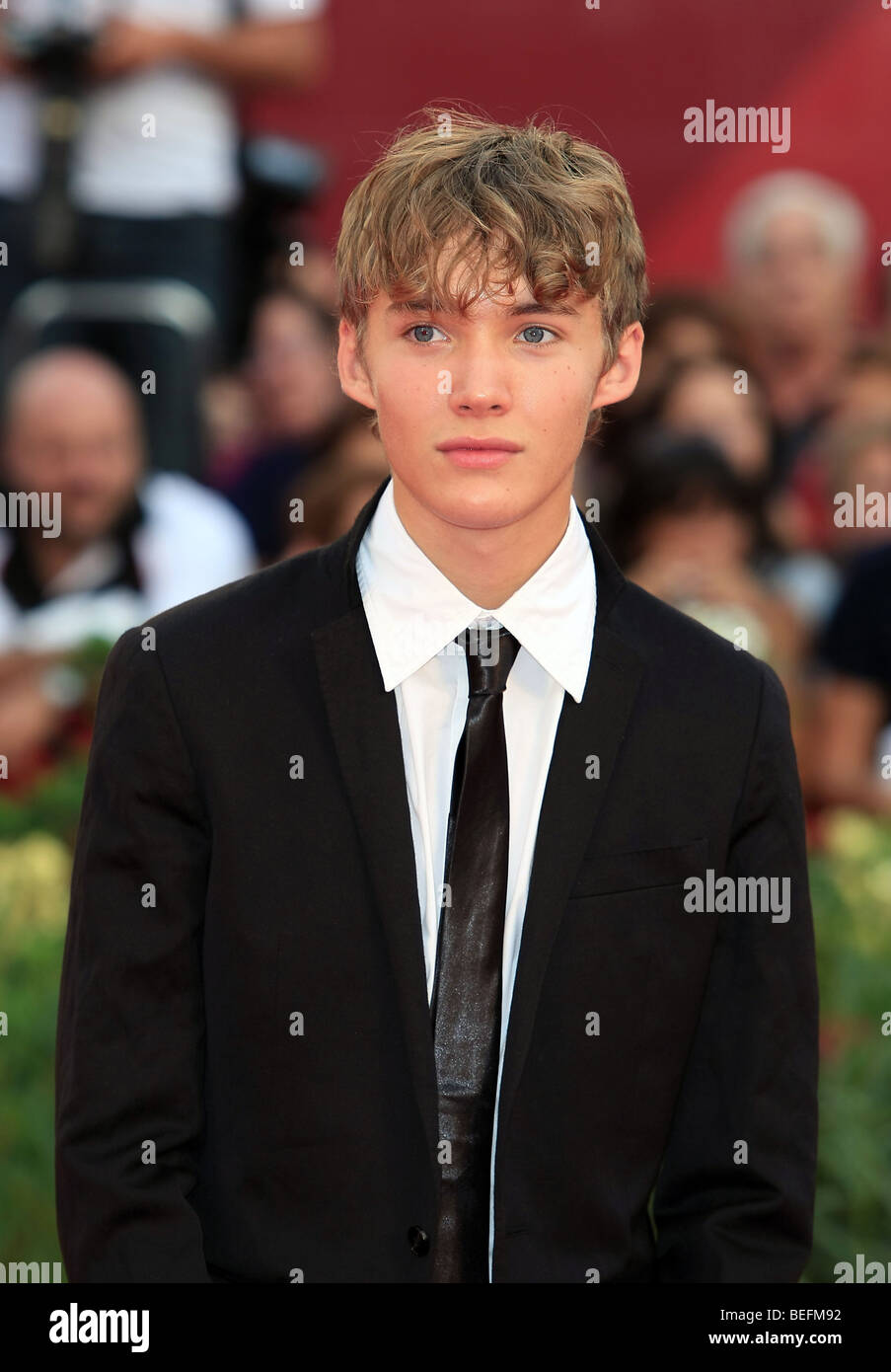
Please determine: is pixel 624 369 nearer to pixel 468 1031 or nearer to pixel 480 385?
pixel 480 385

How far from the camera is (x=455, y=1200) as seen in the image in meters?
1.88

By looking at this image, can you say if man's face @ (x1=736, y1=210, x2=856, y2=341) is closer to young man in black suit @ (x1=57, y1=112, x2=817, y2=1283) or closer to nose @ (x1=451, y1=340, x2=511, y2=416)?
young man in black suit @ (x1=57, y1=112, x2=817, y2=1283)

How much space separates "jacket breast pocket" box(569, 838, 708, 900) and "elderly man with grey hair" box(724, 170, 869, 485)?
144 inches

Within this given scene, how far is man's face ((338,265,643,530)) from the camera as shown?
6.14 feet

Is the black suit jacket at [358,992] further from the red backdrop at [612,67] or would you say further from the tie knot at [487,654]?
the red backdrop at [612,67]

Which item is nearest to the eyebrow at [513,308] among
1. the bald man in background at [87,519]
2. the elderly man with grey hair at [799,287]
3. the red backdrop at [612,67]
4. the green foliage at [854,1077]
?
the green foliage at [854,1077]

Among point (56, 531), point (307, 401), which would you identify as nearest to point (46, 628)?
point (56, 531)

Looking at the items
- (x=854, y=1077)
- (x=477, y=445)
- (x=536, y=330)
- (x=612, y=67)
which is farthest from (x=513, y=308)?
(x=612, y=67)

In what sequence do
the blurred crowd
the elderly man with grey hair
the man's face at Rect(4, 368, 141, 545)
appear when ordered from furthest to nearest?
the elderly man with grey hair < the man's face at Rect(4, 368, 141, 545) < the blurred crowd

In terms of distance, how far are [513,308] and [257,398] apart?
3.74 m

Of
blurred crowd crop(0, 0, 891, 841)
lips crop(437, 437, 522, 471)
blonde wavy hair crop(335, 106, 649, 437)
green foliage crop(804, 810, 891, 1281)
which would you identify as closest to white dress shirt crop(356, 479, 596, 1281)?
lips crop(437, 437, 522, 471)

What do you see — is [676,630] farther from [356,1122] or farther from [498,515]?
[356,1122]

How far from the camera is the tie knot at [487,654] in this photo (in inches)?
77.1

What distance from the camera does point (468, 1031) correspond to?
6.18 ft
